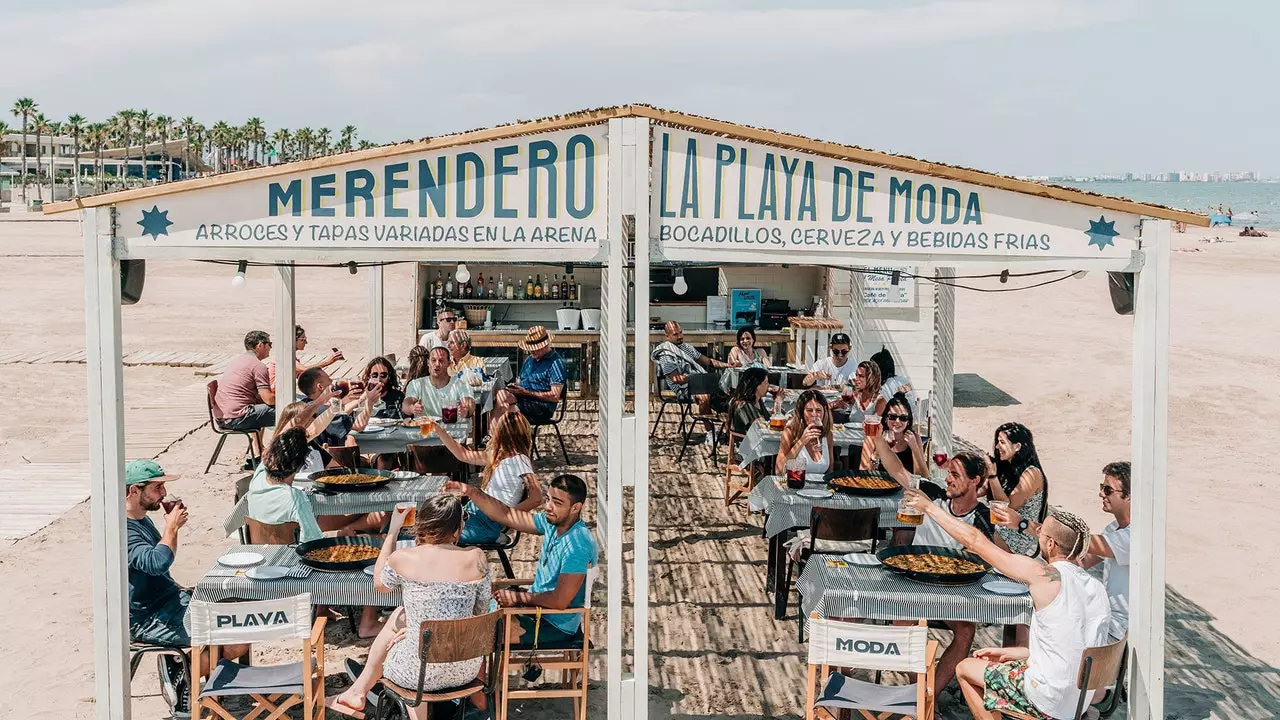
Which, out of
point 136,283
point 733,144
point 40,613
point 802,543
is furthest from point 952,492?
point 40,613

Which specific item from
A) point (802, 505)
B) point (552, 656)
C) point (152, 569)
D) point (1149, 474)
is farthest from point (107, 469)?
point (1149, 474)

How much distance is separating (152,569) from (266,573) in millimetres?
573

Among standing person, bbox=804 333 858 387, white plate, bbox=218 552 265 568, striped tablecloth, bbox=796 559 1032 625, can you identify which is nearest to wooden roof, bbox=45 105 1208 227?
white plate, bbox=218 552 265 568

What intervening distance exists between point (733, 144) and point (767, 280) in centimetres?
1130

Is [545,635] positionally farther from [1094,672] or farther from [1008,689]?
[1094,672]

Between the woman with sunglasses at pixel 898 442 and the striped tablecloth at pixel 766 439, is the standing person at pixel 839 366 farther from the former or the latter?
the woman with sunglasses at pixel 898 442

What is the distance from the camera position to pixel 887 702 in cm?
486

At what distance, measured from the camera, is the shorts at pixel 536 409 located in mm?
10914

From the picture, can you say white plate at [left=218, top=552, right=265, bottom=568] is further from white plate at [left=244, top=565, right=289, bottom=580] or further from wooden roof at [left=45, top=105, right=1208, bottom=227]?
wooden roof at [left=45, top=105, right=1208, bottom=227]

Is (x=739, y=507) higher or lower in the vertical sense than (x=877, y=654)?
lower

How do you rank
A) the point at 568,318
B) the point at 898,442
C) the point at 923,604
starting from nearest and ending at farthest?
the point at 923,604 < the point at 898,442 < the point at 568,318

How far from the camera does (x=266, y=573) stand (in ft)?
17.6

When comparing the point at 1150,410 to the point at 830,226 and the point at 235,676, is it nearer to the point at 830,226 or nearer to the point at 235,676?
the point at 830,226

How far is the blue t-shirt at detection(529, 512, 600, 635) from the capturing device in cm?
541
